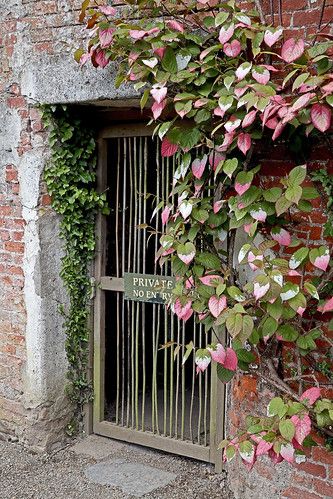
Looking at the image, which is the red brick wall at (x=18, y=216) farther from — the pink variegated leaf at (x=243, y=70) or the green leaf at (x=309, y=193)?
the pink variegated leaf at (x=243, y=70)

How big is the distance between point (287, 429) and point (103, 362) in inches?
76.3

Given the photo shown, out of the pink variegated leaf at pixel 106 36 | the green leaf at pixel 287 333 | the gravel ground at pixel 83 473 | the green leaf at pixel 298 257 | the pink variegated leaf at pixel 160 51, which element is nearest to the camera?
the green leaf at pixel 298 257

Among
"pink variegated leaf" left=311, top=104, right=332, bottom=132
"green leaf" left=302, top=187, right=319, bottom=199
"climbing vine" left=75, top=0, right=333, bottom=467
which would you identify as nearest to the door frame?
"climbing vine" left=75, top=0, right=333, bottom=467

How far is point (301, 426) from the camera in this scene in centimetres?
275

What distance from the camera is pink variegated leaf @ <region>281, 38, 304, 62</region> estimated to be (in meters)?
2.85

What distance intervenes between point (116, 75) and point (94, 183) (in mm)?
942

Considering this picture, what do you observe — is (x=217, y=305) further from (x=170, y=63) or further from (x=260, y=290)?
(x=170, y=63)

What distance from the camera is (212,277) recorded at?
310 cm

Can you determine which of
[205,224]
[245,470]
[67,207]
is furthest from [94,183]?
[245,470]

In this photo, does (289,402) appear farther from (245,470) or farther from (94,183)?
(94,183)

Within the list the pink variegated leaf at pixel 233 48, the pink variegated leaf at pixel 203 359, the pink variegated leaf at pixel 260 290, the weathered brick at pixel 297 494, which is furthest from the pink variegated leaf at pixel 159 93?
the weathered brick at pixel 297 494

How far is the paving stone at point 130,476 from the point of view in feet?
12.5

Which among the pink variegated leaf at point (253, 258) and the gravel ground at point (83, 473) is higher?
the pink variegated leaf at point (253, 258)

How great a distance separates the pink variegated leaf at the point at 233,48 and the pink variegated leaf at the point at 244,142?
39 centimetres
